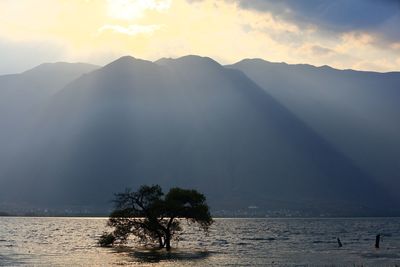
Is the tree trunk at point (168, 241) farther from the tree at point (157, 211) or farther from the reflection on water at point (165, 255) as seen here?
the reflection on water at point (165, 255)

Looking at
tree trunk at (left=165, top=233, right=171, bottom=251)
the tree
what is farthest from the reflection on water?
the tree

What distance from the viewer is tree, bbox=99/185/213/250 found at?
9362 centimetres

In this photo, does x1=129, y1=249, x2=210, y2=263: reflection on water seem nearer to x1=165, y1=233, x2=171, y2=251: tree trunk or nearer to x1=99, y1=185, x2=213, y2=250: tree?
x1=165, y1=233, x2=171, y2=251: tree trunk

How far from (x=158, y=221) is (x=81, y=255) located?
16.1m

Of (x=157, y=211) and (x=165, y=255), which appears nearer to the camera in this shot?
(x=165, y=255)

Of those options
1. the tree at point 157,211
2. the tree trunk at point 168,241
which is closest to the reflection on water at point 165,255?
the tree trunk at point 168,241

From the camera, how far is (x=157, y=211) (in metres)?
93.3

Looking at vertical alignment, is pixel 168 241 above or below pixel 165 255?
above

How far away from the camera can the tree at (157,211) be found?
93625mm

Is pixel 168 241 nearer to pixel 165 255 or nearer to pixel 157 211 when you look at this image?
pixel 157 211

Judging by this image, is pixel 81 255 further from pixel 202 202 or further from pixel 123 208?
pixel 202 202

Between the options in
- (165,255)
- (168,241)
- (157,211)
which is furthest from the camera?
(157,211)

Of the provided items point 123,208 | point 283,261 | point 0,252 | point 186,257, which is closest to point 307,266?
point 283,261

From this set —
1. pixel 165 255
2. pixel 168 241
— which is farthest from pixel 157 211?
pixel 165 255
